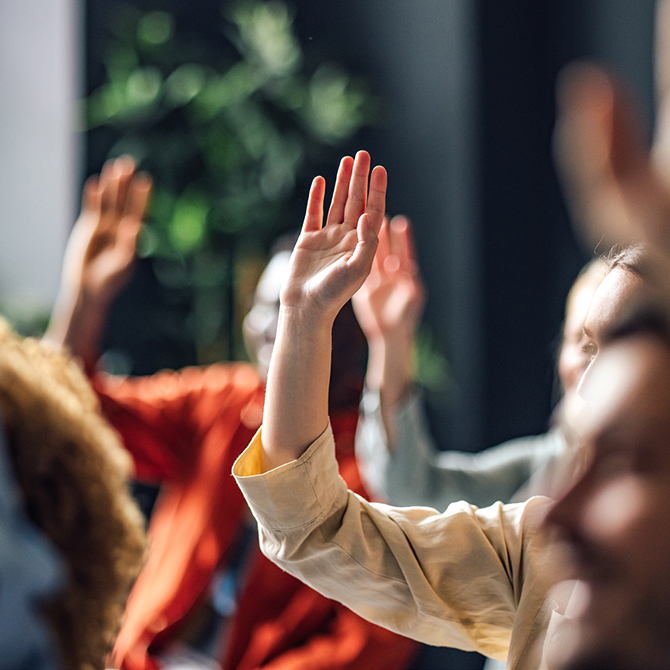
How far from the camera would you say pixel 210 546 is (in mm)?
931

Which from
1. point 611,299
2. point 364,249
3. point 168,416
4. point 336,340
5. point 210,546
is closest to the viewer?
point 611,299

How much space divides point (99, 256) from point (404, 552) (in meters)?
0.65

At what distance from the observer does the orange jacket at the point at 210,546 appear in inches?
33.0

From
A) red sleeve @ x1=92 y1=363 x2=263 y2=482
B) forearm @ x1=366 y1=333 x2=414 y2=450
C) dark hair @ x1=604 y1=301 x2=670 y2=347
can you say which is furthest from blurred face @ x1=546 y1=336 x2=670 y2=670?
red sleeve @ x1=92 y1=363 x2=263 y2=482

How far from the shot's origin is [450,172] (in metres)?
1.85

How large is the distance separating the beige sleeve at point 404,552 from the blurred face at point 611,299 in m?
0.15

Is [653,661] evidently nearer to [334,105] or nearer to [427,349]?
[427,349]

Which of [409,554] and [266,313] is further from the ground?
[409,554]

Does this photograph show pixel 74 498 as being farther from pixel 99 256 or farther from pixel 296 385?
pixel 99 256

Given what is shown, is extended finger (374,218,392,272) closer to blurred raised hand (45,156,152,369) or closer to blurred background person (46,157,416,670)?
blurred background person (46,157,416,670)

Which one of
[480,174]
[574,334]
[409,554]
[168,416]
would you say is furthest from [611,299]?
[480,174]

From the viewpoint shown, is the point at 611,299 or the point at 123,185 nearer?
the point at 611,299

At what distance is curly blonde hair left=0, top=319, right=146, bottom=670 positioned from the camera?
45 centimetres

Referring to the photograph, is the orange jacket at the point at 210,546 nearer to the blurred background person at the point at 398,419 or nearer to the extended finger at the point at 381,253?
the blurred background person at the point at 398,419
